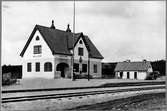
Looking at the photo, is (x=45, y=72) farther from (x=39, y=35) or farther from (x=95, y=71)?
(x=95, y=71)

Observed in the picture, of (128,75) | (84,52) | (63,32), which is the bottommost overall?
(128,75)

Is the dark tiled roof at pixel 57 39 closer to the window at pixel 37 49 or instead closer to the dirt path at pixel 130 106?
the window at pixel 37 49

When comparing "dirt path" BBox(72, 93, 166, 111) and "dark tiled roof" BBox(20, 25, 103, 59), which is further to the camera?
"dark tiled roof" BBox(20, 25, 103, 59)

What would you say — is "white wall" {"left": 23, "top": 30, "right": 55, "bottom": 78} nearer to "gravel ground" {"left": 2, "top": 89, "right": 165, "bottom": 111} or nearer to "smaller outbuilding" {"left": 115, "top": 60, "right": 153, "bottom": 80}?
"smaller outbuilding" {"left": 115, "top": 60, "right": 153, "bottom": 80}

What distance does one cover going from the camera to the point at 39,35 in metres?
41.5

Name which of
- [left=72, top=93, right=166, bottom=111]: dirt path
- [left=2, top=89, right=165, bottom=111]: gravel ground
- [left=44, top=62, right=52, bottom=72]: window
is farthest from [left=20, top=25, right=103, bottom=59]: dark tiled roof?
[left=72, top=93, right=166, bottom=111]: dirt path

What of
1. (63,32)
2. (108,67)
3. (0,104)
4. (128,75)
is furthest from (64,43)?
(0,104)

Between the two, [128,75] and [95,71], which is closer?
[95,71]

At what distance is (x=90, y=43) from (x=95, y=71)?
4.61 metres

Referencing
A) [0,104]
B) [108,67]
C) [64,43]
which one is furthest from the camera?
[108,67]

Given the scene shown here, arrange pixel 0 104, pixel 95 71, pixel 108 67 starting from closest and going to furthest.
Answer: pixel 0 104 → pixel 95 71 → pixel 108 67

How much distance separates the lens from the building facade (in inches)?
1613

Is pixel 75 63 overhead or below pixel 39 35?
below

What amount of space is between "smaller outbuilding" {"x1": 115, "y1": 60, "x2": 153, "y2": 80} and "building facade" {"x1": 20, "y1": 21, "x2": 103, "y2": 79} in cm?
1505
